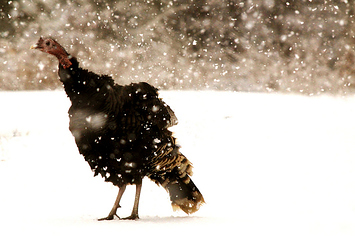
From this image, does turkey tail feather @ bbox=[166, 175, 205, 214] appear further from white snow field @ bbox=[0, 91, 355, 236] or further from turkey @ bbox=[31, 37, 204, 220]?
turkey @ bbox=[31, 37, 204, 220]

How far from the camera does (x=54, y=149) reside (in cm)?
630

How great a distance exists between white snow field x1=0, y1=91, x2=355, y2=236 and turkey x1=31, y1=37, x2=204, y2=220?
1.33ft

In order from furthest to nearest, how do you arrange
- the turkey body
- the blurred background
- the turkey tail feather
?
1. the blurred background
2. the turkey tail feather
3. the turkey body

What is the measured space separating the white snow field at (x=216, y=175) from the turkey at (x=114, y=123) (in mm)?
406

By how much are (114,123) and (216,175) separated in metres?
2.86

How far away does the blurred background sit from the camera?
10.9m

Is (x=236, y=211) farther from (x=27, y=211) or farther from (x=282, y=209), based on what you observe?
(x=27, y=211)

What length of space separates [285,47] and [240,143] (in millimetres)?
6230

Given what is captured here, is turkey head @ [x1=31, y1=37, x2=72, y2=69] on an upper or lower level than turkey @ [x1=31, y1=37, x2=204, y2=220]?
upper

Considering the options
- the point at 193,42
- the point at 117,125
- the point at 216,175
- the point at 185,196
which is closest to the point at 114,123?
the point at 117,125

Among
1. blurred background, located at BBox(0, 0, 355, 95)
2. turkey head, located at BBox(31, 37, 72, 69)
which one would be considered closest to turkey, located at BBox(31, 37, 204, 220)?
turkey head, located at BBox(31, 37, 72, 69)

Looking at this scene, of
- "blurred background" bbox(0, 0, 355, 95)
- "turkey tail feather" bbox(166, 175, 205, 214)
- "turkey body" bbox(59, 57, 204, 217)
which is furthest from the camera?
"blurred background" bbox(0, 0, 355, 95)

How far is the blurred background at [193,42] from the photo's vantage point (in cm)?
1087

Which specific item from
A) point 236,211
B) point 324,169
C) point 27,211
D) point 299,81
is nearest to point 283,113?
point 324,169
